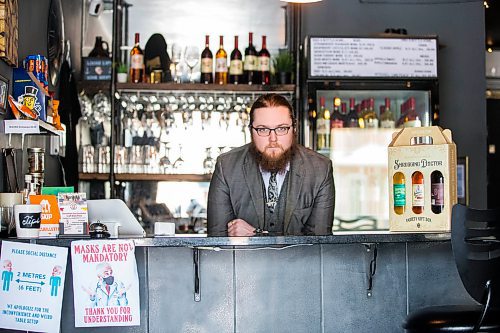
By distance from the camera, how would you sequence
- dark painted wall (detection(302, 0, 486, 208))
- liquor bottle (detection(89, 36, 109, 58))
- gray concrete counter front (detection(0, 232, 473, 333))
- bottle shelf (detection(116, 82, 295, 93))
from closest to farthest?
gray concrete counter front (detection(0, 232, 473, 333)) < bottle shelf (detection(116, 82, 295, 93)) < liquor bottle (detection(89, 36, 109, 58)) < dark painted wall (detection(302, 0, 486, 208))

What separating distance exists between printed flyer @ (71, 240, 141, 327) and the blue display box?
0.89 m

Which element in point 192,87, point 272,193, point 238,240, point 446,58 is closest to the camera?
point 238,240

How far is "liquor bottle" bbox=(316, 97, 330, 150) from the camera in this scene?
5.12m

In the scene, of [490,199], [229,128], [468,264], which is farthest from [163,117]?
[490,199]

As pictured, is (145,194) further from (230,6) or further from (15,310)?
(15,310)

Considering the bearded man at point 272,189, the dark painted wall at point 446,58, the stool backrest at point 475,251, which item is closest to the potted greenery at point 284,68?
the dark painted wall at point 446,58

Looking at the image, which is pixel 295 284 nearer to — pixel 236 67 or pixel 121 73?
pixel 236 67

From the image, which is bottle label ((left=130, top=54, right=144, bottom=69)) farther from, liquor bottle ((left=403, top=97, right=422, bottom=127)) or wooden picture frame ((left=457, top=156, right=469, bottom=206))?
wooden picture frame ((left=457, top=156, right=469, bottom=206))

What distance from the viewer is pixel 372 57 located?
5.08 metres

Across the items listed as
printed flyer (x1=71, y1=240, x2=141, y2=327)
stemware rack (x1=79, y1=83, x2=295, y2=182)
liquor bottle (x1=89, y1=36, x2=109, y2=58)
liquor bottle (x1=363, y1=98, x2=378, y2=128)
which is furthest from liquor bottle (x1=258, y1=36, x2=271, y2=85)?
printed flyer (x1=71, y1=240, x2=141, y2=327)

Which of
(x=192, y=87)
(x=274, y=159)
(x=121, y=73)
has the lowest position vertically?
(x=274, y=159)

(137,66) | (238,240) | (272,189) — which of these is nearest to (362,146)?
(137,66)

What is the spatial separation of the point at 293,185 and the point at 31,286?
1.33m

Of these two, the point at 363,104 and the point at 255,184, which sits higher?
the point at 363,104
